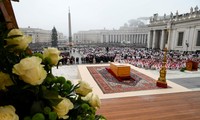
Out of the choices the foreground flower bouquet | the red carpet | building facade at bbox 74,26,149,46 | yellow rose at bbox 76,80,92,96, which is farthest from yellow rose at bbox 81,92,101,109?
building facade at bbox 74,26,149,46

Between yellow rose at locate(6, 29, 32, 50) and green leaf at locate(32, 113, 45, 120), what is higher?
yellow rose at locate(6, 29, 32, 50)

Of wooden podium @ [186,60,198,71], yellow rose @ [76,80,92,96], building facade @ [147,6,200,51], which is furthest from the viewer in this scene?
building facade @ [147,6,200,51]

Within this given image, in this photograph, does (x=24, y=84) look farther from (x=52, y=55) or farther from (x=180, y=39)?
(x=180, y=39)

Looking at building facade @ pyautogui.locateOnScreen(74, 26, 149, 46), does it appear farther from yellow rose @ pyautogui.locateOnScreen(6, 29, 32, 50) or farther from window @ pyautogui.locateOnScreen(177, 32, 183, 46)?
yellow rose @ pyautogui.locateOnScreen(6, 29, 32, 50)

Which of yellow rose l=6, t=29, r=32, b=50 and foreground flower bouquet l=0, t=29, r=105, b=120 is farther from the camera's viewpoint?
yellow rose l=6, t=29, r=32, b=50

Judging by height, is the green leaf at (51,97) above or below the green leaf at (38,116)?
above

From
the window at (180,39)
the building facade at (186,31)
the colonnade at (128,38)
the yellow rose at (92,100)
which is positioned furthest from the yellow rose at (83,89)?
the colonnade at (128,38)

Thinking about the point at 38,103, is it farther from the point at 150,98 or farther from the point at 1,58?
the point at 150,98

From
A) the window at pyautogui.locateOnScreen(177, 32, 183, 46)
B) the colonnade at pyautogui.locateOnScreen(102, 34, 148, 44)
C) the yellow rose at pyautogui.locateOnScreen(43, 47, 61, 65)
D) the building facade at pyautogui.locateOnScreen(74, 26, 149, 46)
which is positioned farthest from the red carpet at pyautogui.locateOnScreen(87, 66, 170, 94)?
the colonnade at pyautogui.locateOnScreen(102, 34, 148, 44)

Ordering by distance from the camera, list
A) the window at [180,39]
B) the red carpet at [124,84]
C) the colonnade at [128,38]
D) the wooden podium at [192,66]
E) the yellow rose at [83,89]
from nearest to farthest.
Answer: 1. the yellow rose at [83,89]
2. the red carpet at [124,84]
3. the wooden podium at [192,66]
4. the window at [180,39]
5. the colonnade at [128,38]

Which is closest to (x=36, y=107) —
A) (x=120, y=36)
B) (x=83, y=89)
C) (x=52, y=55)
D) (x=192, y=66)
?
(x=52, y=55)

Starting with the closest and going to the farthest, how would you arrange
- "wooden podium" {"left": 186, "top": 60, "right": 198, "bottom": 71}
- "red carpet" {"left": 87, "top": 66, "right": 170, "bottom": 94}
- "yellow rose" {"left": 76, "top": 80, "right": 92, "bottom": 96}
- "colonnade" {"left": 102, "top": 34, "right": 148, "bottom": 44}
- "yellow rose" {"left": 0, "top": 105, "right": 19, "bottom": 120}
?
"yellow rose" {"left": 0, "top": 105, "right": 19, "bottom": 120}, "yellow rose" {"left": 76, "top": 80, "right": 92, "bottom": 96}, "red carpet" {"left": 87, "top": 66, "right": 170, "bottom": 94}, "wooden podium" {"left": 186, "top": 60, "right": 198, "bottom": 71}, "colonnade" {"left": 102, "top": 34, "right": 148, "bottom": 44}

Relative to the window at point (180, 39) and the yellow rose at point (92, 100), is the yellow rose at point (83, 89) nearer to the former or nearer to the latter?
the yellow rose at point (92, 100)

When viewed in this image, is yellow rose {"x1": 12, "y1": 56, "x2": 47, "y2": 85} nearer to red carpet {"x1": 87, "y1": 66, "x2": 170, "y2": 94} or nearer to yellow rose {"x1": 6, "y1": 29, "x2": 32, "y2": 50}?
yellow rose {"x1": 6, "y1": 29, "x2": 32, "y2": 50}
